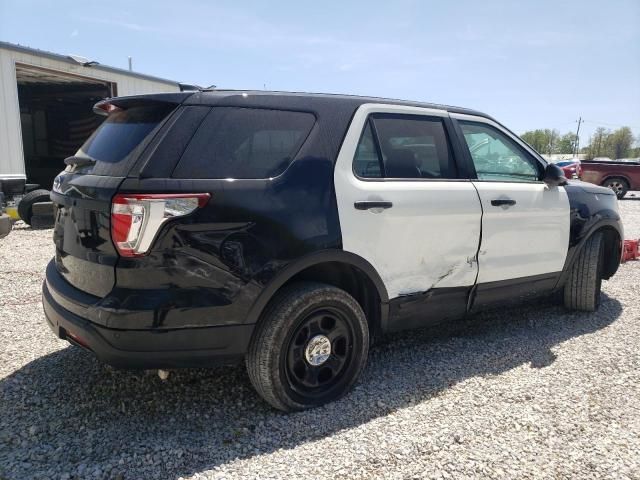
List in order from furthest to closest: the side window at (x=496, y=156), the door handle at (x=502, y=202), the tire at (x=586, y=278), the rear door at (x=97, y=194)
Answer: the tire at (x=586, y=278)
the side window at (x=496, y=156)
the door handle at (x=502, y=202)
the rear door at (x=97, y=194)

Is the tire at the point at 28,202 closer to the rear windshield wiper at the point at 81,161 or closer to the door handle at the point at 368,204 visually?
the rear windshield wiper at the point at 81,161

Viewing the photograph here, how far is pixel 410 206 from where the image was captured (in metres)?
3.20

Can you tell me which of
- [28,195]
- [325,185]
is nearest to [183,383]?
[325,185]

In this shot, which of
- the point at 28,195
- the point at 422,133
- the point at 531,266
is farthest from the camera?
the point at 28,195

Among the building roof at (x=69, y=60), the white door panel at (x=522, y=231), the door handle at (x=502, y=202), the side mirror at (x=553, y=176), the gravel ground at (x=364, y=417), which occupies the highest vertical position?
the building roof at (x=69, y=60)

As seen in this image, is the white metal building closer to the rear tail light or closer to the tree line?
the rear tail light

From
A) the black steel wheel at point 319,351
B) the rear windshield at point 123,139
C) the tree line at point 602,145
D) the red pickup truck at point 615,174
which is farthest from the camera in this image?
the tree line at point 602,145

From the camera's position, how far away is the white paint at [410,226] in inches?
117

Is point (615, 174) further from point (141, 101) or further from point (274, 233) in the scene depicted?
point (141, 101)

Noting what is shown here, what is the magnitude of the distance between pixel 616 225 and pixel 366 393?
314cm

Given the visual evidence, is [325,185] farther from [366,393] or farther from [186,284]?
[366,393]

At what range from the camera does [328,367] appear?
10.0ft

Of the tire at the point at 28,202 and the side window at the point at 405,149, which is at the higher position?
the side window at the point at 405,149

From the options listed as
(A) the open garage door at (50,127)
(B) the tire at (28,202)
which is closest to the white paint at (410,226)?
(B) the tire at (28,202)
